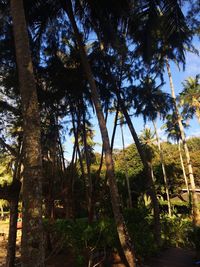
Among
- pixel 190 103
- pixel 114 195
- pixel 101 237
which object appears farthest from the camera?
pixel 190 103

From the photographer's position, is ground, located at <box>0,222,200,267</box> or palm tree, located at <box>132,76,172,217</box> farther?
palm tree, located at <box>132,76,172,217</box>

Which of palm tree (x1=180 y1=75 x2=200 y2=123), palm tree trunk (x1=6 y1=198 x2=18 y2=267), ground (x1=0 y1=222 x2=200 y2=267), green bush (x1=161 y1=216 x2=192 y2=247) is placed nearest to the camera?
palm tree trunk (x1=6 y1=198 x2=18 y2=267)

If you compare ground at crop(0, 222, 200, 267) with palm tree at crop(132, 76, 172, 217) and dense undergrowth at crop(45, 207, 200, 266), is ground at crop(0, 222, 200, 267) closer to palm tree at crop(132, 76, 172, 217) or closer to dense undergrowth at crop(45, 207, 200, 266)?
dense undergrowth at crop(45, 207, 200, 266)

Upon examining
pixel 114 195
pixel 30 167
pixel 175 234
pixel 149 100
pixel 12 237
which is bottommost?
pixel 175 234

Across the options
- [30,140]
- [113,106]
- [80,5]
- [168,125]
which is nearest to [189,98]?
[168,125]

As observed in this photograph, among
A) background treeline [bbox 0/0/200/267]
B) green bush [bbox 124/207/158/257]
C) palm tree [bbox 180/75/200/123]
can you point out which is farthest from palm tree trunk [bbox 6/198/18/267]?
palm tree [bbox 180/75/200/123]

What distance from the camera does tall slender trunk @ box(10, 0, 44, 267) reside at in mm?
3822


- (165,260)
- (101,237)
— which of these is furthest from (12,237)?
(165,260)

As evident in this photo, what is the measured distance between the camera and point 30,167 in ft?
13.6

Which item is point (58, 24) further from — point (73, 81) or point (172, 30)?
point (172, 30)

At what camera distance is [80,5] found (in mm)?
9820

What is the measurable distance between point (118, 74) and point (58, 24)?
10.2ft

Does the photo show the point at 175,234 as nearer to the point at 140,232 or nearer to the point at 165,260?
the point at 165,260

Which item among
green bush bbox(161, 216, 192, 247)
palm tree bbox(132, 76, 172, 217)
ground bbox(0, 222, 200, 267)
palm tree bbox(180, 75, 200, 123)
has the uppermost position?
palm tree bbox(180, 75, 200, 123)
